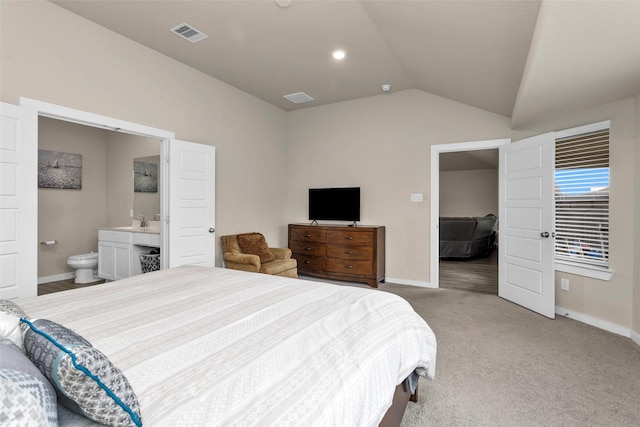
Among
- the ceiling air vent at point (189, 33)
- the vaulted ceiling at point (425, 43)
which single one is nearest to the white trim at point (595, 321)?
the vaulted ceiling at point (425, 43)

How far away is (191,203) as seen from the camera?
391 cm

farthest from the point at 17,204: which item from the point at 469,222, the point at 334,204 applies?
the point at 469,222

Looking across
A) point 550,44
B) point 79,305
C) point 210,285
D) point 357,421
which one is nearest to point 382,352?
point 357,421

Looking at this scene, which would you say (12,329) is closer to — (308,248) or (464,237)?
(308,248)

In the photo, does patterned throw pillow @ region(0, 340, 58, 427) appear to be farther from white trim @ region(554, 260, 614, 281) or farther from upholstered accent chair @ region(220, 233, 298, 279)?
white trim @ region(554, 260, 614, 281)

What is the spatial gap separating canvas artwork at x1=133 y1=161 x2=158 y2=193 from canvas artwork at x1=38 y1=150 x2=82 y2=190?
34.0 inches

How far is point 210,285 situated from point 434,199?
11.6 feet

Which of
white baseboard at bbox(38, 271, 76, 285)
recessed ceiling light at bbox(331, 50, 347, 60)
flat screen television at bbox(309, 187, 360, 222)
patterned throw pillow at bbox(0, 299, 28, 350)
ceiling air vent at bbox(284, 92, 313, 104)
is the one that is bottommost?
white baseboard at bbox(38, 271, 76, 285)

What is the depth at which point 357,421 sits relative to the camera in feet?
3.19

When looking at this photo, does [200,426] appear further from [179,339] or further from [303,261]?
[303,261]

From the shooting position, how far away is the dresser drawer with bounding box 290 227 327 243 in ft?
16.4

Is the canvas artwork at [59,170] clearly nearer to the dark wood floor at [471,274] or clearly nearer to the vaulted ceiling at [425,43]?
the vaulted ceiling at [425,43]

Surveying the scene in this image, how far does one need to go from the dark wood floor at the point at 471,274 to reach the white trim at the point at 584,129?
2149 mm

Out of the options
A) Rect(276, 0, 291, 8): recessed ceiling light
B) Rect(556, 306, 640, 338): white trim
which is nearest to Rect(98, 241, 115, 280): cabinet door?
Rect(276, 0, 291, 8): recessed ceiling light
